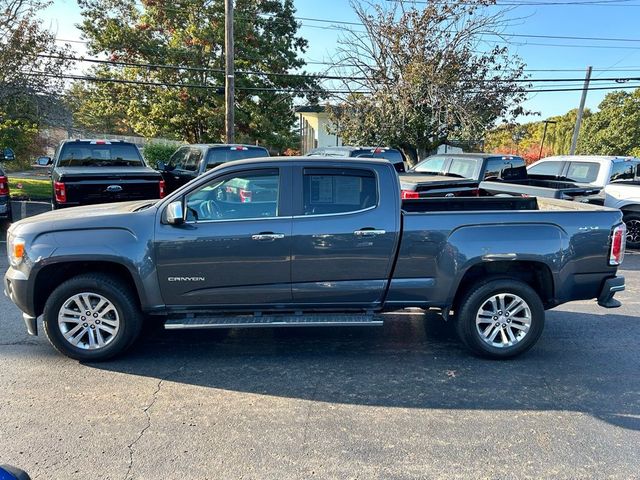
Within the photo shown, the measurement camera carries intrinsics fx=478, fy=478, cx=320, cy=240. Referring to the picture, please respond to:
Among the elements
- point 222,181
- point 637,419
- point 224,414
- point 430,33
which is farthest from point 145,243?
point 430,33

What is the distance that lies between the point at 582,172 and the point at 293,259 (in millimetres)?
9180

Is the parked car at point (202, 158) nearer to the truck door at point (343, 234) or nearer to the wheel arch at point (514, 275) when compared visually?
the truck door at point (343, 234)

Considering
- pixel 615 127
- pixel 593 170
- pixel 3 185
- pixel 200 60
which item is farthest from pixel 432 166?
pixel 615 127

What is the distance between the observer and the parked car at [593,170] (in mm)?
10523

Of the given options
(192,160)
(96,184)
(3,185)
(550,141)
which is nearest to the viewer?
(96,184)

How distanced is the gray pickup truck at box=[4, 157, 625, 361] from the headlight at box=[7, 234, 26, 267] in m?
0.01

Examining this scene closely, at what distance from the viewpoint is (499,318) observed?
4.54 metres

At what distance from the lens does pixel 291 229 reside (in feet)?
14.1

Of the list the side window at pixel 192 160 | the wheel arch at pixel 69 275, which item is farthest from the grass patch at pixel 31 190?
the wheel arch at pixel 69 275

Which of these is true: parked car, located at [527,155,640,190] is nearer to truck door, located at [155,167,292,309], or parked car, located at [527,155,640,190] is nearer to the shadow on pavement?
the shadow on pavement

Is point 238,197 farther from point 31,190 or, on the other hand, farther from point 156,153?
point 156,153

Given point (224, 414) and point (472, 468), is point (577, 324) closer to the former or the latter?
point (472, 468)

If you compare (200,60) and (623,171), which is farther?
(200,60)

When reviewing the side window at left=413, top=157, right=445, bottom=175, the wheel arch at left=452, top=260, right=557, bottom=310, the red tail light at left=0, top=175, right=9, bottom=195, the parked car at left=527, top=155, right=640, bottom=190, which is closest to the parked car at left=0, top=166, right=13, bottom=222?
the red tail light at left=0, top=175, right=9, bottom=195
